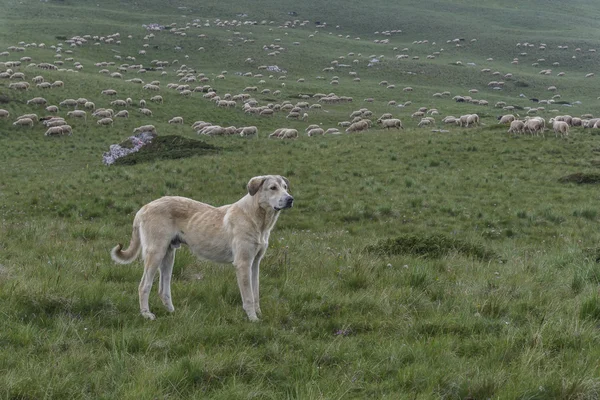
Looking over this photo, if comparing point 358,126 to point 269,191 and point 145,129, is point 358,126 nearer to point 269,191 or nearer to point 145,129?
point 145,129

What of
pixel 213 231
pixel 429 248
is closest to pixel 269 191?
pixel 213 231

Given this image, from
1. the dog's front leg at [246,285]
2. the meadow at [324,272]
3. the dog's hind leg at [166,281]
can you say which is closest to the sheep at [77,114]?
the meadow at [324,272]

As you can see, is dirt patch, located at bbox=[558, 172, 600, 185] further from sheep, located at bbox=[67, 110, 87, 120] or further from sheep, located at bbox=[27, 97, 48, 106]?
sheep, located at bbox=[27, 97, 48, 106]

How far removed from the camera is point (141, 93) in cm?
4531

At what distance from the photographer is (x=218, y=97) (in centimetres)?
4672

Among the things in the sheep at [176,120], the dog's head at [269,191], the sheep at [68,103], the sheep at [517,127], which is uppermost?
the dog's head at [269,191]

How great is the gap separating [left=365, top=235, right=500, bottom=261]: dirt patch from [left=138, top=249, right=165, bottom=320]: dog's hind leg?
5.16m

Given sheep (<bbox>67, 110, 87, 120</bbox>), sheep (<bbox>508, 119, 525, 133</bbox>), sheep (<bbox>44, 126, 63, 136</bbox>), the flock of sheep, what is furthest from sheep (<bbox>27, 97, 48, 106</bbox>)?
sheep (<bbox>508, 119, 525, 133</bbox>)

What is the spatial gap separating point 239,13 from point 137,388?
10825 cm

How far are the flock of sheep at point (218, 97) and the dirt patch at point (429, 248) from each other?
20018 millimetres

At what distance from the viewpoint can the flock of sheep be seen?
34469 mm

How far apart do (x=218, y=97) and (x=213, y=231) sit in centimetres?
4234

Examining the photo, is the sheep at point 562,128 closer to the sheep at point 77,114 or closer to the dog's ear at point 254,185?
the dog's ear at point 254,185

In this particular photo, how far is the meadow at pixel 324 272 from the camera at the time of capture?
4.23 metres
